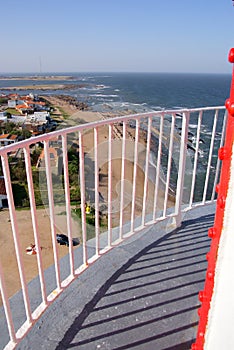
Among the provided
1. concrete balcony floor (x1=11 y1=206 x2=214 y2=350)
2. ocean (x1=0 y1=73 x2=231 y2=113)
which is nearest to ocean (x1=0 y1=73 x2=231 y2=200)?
ocean (x1=0 y1=73 x2=231 y2=113)

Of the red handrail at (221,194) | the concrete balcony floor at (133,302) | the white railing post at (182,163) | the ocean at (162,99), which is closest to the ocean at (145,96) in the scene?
the ocean at (162,99)

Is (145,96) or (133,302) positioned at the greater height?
(133,302)

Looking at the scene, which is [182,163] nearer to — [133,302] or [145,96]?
[133,302]

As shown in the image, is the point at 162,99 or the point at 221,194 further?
the point at 162,99

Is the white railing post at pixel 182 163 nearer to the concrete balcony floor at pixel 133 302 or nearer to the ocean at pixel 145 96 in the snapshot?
the concrete balcony floor at pixel 133 302

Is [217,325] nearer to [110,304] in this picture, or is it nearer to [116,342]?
[116,342]

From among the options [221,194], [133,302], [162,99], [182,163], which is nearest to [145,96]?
[162,99]

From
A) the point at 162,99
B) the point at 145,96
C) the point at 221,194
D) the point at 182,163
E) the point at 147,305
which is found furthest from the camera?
the point at 145,96

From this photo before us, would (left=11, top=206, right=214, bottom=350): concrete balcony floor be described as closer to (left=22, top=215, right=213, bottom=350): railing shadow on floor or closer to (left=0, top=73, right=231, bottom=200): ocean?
(left=22, top=215, right=213, bottom=350): railing shadow on floor
